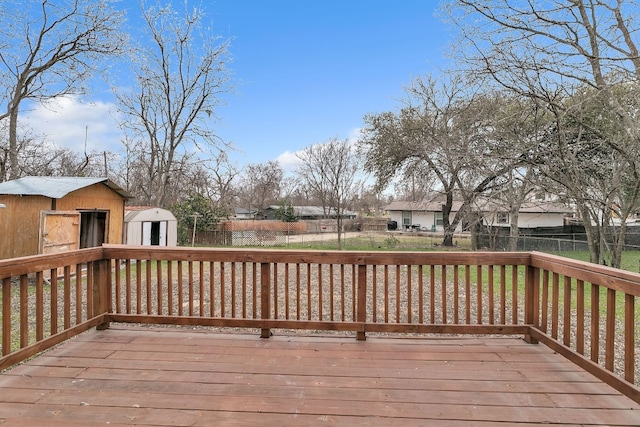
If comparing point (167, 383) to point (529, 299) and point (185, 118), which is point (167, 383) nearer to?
point (529, 299)

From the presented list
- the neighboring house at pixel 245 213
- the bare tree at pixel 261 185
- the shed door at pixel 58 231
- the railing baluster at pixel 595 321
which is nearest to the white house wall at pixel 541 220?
the bare tree at pixel 261 185

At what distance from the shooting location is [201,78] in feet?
49.7

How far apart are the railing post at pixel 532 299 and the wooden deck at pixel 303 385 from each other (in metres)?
0.18

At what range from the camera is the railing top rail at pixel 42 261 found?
2.22 m

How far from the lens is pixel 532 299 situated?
2924 millimetres

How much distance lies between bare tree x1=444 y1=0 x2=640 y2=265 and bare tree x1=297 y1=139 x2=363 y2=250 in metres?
12.6

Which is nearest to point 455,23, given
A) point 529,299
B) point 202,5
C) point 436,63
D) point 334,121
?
point 436,63

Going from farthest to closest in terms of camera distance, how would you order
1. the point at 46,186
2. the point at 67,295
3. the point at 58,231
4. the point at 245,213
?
the point at 245,213 < the point at 46,186 < the point at 58,231 < the point at 67,295

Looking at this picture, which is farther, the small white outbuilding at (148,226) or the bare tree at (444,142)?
the small white outbuilding at (148,226)

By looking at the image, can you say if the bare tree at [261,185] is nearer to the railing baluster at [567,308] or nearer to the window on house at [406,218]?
the window on house at [406,218]

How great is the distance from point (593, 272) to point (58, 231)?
30.4 feet

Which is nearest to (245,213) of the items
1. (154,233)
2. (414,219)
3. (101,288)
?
(414,219)

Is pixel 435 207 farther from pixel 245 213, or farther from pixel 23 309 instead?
pixel 23 309

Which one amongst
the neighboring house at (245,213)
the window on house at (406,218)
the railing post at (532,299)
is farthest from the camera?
the neighboring house at (245,213)
